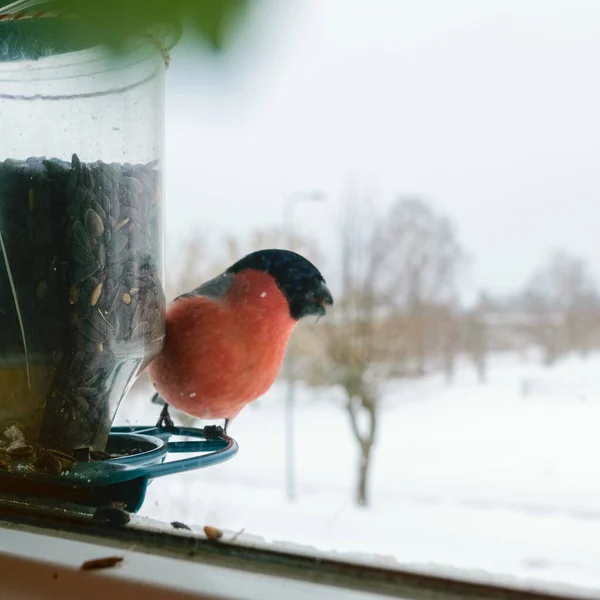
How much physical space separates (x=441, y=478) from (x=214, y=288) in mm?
355

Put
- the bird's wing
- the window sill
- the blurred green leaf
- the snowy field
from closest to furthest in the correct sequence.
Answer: the blurred green leaf → the window sill → the snowy field → the bird's wing

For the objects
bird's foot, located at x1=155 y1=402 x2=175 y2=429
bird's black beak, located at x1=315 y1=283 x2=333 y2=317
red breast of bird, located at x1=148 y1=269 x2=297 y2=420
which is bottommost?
bird's foot, located at x1=155 y1=402 x2=175 y2=429

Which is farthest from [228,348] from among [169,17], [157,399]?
[169,17]

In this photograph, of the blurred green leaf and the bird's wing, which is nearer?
the blurred green leaf

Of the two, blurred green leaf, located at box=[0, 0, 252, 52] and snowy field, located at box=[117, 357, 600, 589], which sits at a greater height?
blurred green leaf, located at box=[0, 0, 252, 52]

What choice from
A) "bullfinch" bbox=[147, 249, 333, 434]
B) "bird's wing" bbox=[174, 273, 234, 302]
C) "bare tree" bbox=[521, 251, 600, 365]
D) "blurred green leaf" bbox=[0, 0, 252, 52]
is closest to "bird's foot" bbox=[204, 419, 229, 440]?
"bullfinch" bbox=[147, 249, 333, 434]

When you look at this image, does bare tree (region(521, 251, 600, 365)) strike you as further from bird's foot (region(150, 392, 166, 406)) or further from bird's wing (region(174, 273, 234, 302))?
bird's foot (region(150, 392, 166, 406))

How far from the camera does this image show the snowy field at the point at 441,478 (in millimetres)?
531

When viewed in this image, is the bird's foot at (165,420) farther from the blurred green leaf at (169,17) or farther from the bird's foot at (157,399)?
the blurred green leaf at (169,17)

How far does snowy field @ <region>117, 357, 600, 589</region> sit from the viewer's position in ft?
1.74

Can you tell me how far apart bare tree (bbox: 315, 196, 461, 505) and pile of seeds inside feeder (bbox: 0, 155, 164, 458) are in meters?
0.25

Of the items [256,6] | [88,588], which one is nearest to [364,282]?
[88,588]

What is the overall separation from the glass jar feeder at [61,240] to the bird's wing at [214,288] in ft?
0.25

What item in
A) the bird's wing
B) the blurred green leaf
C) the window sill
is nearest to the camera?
the blurred green leaf
